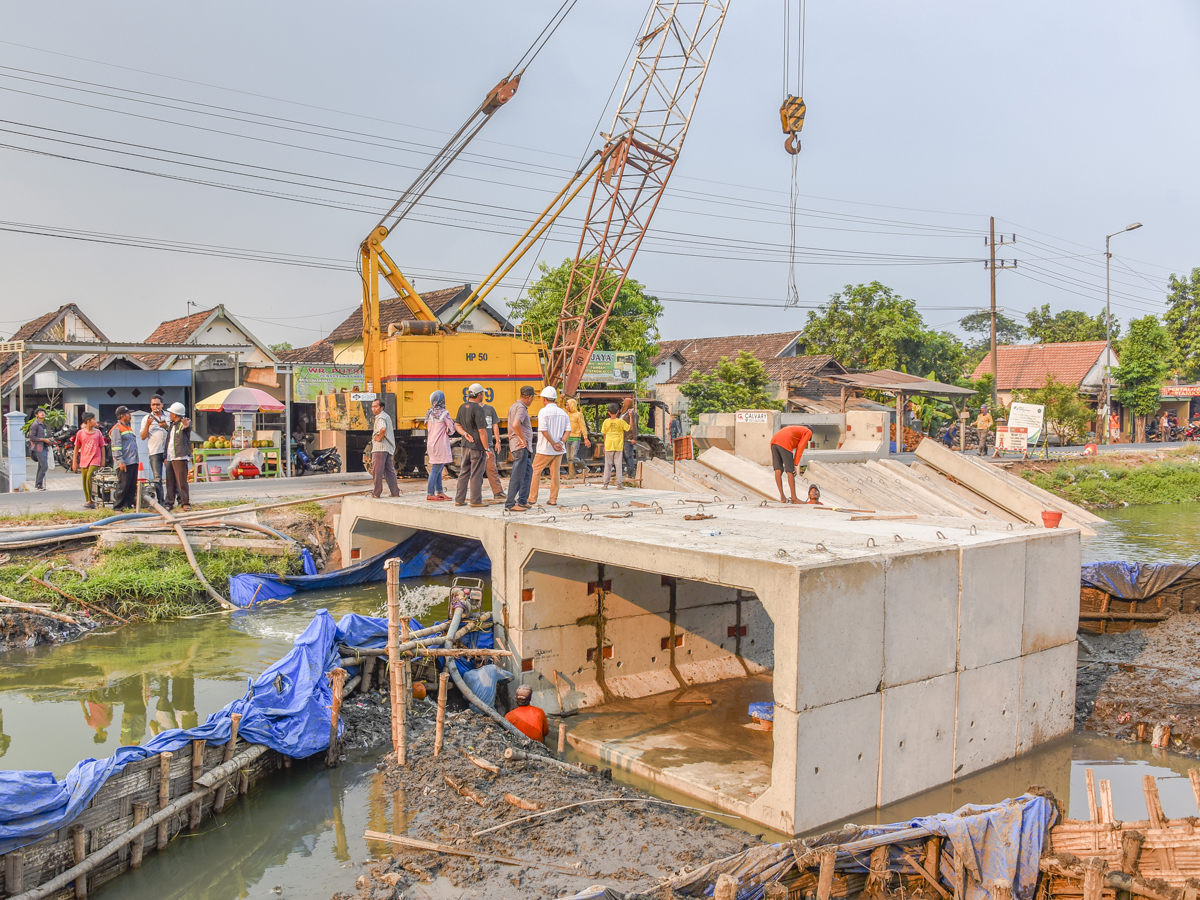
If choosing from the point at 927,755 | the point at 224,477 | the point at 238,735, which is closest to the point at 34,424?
the point at 224,477

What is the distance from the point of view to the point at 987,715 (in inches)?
356

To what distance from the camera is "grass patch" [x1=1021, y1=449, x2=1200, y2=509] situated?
30.4m

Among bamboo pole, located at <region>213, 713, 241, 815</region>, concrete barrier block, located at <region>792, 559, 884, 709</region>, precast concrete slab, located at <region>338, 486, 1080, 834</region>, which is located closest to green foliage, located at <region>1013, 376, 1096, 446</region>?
precast concrete slab, located at <region>338, 486, 1080, 834</region>

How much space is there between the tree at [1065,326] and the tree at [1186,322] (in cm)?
1088

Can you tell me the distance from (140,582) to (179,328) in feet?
65.2

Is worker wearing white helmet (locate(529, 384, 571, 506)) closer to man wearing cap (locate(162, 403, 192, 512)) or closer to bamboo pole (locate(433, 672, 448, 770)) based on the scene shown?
bamboo pole (locate(433, 672, 448, 770))

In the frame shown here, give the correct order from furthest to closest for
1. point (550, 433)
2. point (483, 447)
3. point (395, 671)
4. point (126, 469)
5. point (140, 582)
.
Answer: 1. point (126, 469)
2. point (140, 582)
3. point (483, 447)
4. point (550, 433)
5. point (395, 671)

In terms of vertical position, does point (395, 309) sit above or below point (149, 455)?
above

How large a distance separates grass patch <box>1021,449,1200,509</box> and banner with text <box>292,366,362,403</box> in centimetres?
2222

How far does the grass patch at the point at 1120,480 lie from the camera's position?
30.4 metres

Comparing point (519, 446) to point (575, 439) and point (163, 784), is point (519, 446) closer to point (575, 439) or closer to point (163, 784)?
point (163, 784)

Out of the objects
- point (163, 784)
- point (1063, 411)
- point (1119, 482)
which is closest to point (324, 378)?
point (163, 784)

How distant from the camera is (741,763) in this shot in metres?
9.16

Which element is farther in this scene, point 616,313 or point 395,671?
point 616,313
